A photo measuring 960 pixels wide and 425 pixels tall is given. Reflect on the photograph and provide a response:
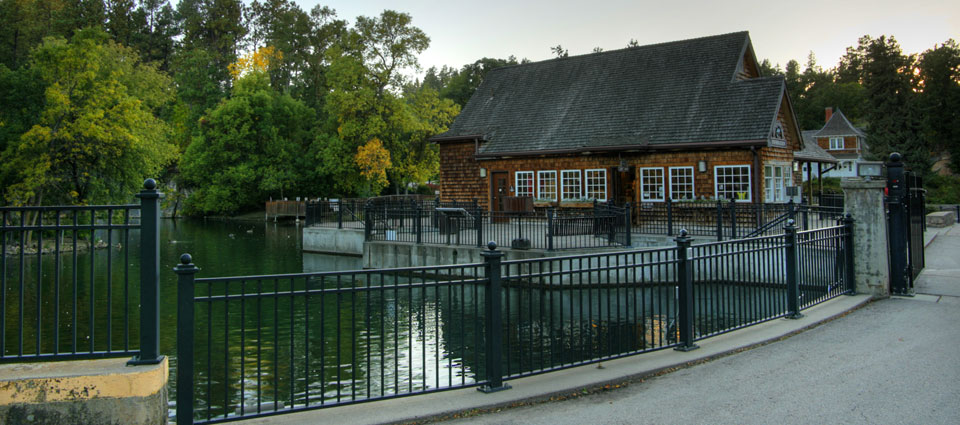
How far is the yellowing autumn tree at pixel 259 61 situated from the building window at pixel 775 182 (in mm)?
45679

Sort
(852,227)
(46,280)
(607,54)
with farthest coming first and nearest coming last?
(607,54) < (46,280) < (852,227)

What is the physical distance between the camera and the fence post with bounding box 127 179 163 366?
174 inches

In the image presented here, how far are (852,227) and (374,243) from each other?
49.8ft

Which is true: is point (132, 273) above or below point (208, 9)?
below

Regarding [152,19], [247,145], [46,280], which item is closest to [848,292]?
[46,280]

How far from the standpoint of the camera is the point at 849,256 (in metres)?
9.93

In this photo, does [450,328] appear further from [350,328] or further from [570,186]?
[570,186]

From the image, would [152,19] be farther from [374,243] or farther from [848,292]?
[848,292]

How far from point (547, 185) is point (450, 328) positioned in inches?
787

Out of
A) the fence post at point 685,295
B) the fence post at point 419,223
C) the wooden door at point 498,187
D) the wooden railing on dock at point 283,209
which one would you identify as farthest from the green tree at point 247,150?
the fence post at point 685,295

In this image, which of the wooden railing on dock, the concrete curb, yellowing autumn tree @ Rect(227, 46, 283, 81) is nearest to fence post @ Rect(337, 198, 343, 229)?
the concrete curb

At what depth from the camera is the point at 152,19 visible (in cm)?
6719

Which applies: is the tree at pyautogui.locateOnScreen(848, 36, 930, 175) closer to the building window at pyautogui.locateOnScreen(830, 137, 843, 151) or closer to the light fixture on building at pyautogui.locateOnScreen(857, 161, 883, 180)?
the building window at pyautogui.locateOnScreen(830, 137, 843, 151)

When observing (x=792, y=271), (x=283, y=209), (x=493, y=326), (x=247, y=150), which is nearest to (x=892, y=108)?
(x=283, y=209)
